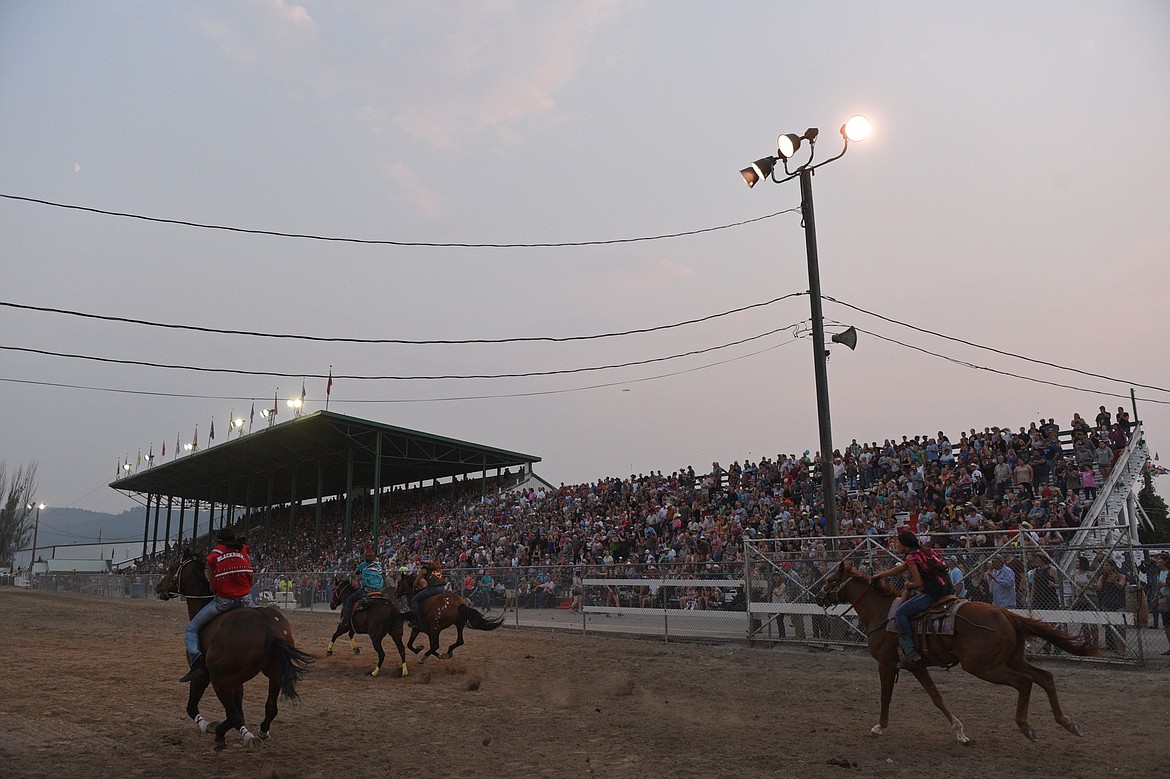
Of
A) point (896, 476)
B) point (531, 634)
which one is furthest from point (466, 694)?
point (896, 476)

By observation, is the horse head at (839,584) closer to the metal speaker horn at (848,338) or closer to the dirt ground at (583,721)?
the dirt ground at (583,721)

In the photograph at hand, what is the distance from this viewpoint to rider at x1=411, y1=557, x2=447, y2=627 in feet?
50.9

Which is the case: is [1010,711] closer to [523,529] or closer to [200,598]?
[200,598]

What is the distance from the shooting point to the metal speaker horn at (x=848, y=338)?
55.2 ft

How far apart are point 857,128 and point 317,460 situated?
43.1 meters

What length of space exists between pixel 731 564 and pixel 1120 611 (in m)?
7.27

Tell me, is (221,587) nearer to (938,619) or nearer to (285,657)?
(285,657)

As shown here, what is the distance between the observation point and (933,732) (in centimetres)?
896

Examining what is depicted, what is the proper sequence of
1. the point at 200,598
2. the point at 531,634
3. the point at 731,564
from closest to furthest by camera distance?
the point at 200,598, the point at 731,564, the point at 531,634

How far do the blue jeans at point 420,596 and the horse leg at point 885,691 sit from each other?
8962mm

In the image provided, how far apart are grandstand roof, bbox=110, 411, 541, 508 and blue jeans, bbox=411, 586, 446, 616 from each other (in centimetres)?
2760

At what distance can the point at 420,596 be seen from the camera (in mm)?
15609

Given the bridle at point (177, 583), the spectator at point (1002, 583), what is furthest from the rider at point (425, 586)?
the spectator at point (1002, 583)

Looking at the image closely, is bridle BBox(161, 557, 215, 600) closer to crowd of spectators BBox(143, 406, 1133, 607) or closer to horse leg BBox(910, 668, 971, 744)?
horse leg BBox(910, 668, 971, 744)
